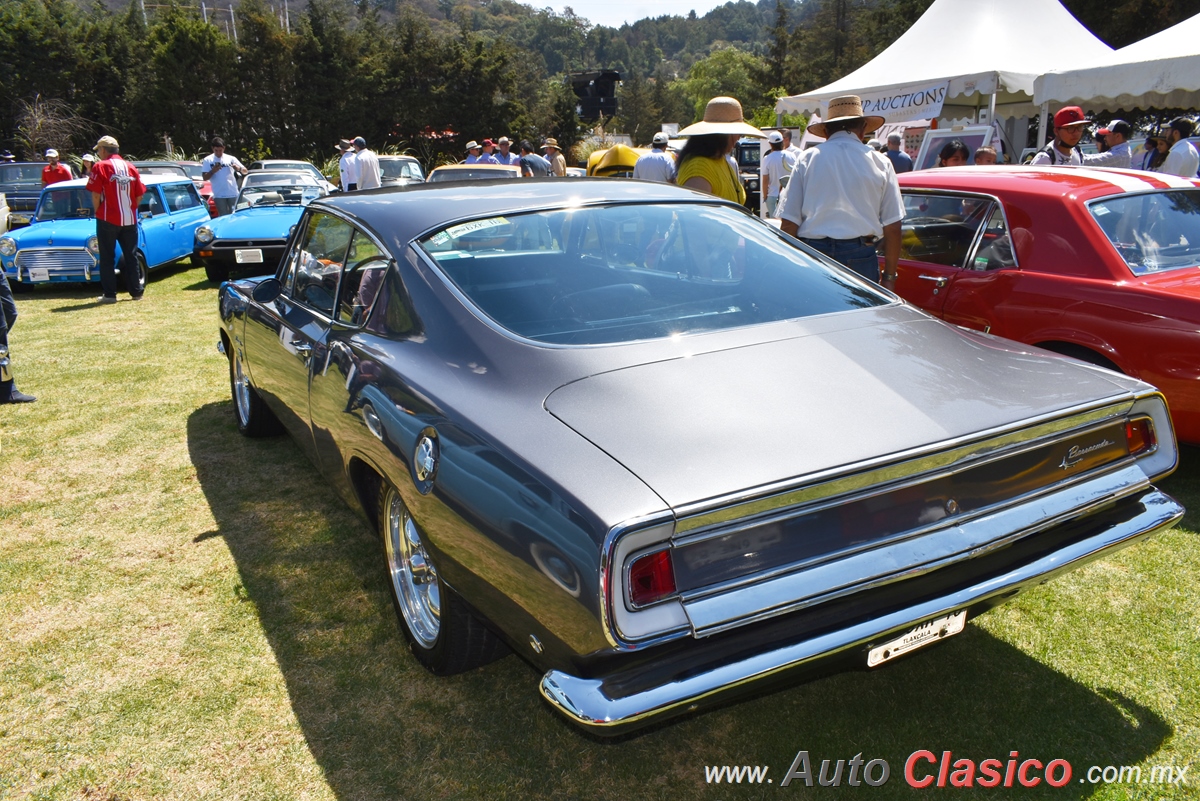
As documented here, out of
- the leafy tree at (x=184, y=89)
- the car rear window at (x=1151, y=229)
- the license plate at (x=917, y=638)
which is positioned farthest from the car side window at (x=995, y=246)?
the leafy tree at (x=184, y=89)

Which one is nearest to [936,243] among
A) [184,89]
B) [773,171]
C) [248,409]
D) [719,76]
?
[248,409]

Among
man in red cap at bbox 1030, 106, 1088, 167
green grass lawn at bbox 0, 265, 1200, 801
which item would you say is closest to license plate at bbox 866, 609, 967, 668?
green grass lawn at bbox 0, 265, 1200, 801

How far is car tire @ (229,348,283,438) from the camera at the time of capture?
4910mm

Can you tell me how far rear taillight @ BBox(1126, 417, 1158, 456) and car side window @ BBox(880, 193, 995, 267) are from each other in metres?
2.39

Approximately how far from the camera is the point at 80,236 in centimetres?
1009

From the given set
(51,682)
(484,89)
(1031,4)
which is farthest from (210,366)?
(484,89)

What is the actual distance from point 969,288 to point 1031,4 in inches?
429

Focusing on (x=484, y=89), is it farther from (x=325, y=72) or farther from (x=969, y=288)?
(x=969, y=288)

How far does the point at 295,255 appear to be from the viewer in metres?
4.03

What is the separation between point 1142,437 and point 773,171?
33.2 ft

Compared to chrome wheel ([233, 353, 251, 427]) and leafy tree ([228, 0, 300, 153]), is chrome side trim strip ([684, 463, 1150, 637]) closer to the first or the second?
chrome wheel ([233, 353, 251, 427])

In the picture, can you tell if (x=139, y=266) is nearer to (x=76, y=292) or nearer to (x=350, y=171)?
(x=76, y=292)

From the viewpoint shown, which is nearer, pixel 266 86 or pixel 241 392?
pixel 241 392

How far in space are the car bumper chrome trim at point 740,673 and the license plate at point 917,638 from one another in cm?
5
